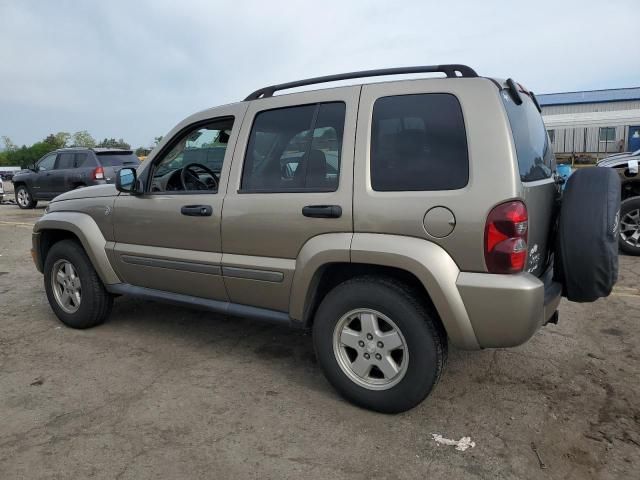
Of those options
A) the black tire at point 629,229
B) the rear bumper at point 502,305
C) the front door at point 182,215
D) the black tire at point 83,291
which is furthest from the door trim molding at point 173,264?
the black tire at point 629,229

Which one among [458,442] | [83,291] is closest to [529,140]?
[458,442]

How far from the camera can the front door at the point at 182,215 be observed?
346cm

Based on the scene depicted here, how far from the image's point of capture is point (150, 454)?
100 inches

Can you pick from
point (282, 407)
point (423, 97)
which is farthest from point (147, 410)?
point (423, 97)

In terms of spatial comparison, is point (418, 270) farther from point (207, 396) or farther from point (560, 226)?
point (207, 396)

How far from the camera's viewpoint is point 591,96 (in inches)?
1716

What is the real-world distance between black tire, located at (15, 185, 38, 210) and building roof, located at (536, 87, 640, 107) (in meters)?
38.8

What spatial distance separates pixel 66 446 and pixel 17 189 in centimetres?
1570

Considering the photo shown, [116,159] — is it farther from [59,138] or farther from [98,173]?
[59,138]

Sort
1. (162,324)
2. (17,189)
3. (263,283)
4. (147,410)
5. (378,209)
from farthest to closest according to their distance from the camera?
(17,189)
(162,324)
(263,283)
(147,410)
(378,209)

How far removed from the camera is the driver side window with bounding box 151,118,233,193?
3.71m

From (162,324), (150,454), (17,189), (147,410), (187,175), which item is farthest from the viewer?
(17,189)

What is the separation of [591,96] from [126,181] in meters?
48.3

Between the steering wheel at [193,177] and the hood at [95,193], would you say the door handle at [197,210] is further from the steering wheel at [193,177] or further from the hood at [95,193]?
the hood at [95,193]
